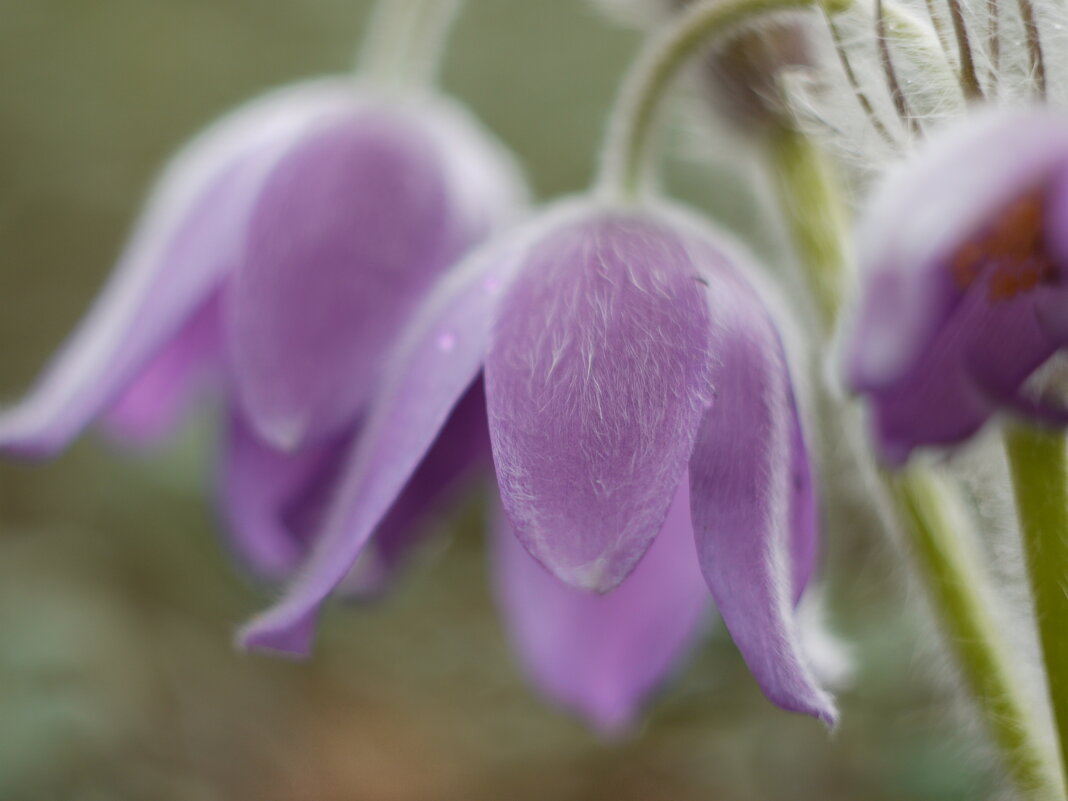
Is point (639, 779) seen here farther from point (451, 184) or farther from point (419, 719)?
point (451, 184)

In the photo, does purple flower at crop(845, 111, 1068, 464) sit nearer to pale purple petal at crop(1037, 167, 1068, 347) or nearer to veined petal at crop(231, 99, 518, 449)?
pale purple petal at crop(1037, 167, 1068, 347)

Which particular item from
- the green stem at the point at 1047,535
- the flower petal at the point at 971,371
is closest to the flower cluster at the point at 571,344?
the flower petal at the point at 971,371

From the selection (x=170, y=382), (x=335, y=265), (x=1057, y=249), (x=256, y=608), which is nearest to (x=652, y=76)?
(x=335, y=265)

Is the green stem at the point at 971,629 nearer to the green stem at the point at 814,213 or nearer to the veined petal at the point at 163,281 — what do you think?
the green stem at the point at 814,213

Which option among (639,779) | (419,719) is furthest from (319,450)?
(419,719)

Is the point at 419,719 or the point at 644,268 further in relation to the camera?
the point at 419,719

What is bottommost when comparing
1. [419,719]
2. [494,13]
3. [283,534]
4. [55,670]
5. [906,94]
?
[419,719]
